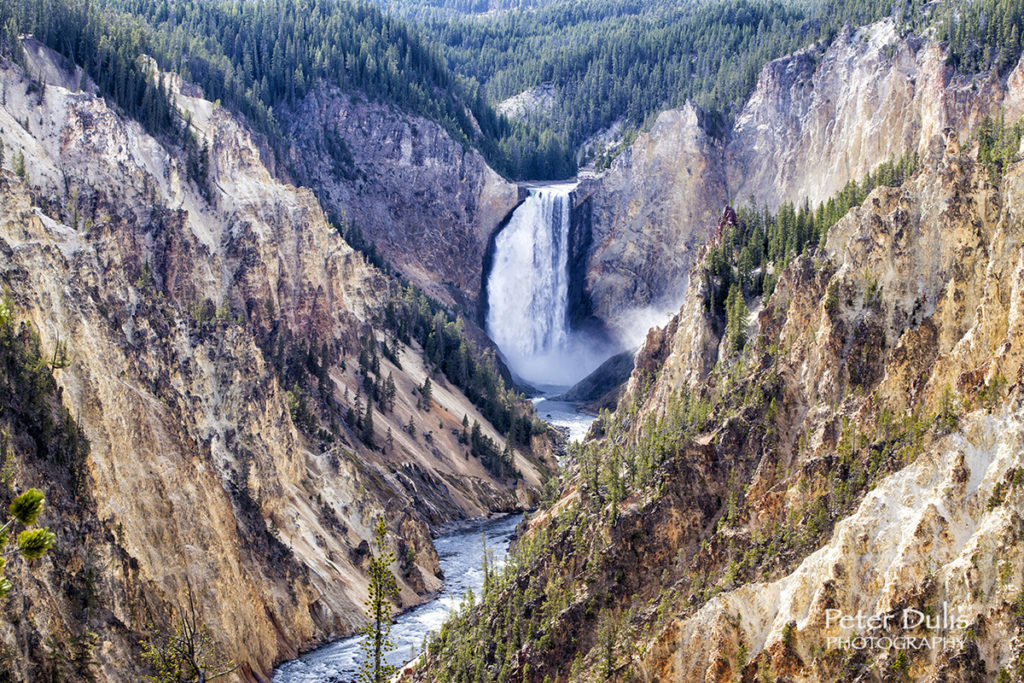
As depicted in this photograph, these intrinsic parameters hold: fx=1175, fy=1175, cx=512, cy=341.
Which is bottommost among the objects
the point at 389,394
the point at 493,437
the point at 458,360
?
the point at 493,437

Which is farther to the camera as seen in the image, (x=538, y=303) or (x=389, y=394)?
(x=538, y=303)

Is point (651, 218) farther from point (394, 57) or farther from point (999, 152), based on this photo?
point (999, 152)

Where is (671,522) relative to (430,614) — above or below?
above

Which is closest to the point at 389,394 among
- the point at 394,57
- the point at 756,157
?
the point at 756,157

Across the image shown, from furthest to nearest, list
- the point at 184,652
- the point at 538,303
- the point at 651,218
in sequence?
the point at 538,303 < the point at 651,218 < the point at 184,652

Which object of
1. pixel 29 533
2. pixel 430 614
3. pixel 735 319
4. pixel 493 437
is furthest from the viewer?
pixel 493 437

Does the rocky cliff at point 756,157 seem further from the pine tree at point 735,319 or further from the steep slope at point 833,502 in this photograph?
the steep slope at point 833,502

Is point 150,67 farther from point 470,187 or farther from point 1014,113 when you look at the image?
point 1014,113

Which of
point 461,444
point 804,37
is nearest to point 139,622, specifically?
point 461,444

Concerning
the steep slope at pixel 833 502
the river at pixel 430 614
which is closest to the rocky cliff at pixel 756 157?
the river at pixel 430 614
